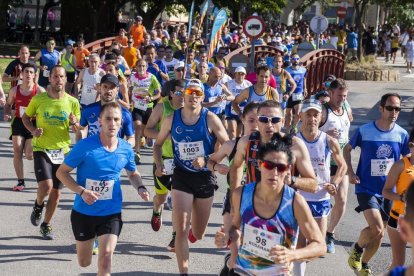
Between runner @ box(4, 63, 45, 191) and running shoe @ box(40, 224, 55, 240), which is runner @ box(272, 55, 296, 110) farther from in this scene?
running shoe @ box(40, 224, 55, 240)

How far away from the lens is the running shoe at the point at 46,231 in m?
8.86

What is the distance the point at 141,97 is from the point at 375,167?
6.57 metres

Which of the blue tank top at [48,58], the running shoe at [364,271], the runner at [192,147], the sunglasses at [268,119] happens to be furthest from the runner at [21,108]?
the blue tank top at [48,58]

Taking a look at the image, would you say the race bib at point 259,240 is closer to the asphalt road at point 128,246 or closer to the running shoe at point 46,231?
the asphalt road at point 128,246

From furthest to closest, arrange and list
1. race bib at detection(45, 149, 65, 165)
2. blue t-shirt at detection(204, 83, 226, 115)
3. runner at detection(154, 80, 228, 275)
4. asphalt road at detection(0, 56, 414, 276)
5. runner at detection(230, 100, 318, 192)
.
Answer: blue t-shirt at detection(204, 83, 226, 115) < race bib at detection(45, 149, 65, 165) < asphalt road at detection(0, 56, 414, 276) < runner at detection(154, 80, 228, 275) < runner at detection(230, 100, 318, 192)

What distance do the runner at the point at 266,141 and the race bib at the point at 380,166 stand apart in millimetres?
1714

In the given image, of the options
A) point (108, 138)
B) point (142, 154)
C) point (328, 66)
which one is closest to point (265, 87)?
point (142, 154)

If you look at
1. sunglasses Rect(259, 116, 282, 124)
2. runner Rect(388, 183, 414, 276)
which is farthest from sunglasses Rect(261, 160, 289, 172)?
runner Rect(388, 183, 414, 276)

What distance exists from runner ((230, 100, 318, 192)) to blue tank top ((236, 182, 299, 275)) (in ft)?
3.41

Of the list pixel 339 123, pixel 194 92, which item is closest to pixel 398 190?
pixel 194 92

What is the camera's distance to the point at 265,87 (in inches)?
479

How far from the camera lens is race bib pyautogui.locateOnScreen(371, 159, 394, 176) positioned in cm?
787

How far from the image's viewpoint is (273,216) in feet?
16.3

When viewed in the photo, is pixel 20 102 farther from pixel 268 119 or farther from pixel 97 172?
pixel 268 119
